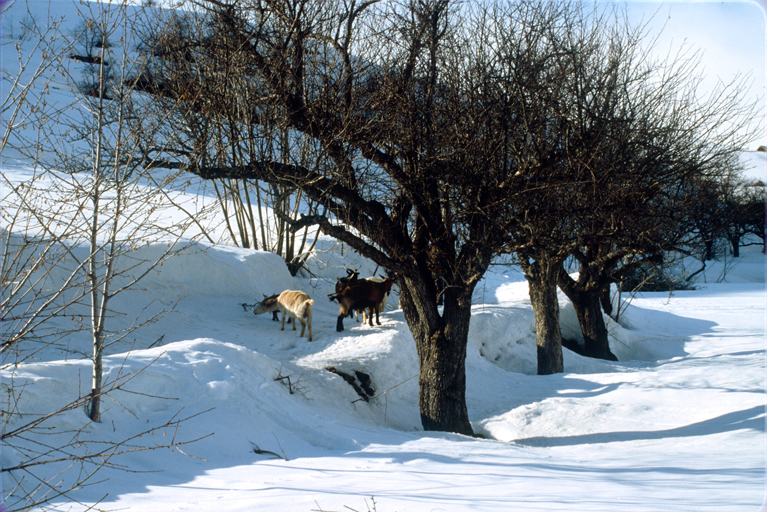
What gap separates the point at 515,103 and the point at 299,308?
5.96 m

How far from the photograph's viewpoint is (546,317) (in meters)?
10.9

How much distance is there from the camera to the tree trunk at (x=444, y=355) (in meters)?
7.11

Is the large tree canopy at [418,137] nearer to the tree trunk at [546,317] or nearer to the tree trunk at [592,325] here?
the tree trunk at [546,317]

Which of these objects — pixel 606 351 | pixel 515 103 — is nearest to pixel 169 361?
pixel 515 103

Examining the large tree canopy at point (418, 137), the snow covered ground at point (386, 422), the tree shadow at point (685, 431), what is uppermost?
the large tree canopy at point (418, 137)

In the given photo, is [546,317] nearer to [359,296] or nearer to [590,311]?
[590,311]

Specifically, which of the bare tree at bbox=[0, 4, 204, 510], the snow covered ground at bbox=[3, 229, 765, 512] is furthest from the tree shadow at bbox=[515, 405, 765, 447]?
the bare tree at bbox=[0, 4, 204, 510]

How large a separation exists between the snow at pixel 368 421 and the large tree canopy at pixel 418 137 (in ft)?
5.01

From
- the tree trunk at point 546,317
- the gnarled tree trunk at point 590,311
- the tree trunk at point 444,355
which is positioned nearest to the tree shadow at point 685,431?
the tree trunk at point 444,355

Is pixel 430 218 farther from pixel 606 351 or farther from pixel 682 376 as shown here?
pixel 606 351

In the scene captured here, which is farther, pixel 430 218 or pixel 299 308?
pixel 299 308

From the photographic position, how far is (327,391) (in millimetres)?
7762

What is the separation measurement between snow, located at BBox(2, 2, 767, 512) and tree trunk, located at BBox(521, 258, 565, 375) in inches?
27.5

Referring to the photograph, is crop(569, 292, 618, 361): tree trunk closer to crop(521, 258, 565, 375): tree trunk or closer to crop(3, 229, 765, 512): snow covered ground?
crop(3, 229, 765, 512): snow covered ground
